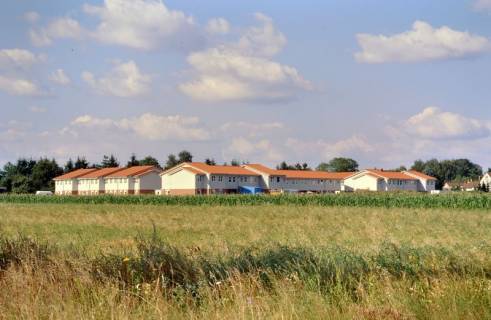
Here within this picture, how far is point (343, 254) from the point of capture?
909 centimetres

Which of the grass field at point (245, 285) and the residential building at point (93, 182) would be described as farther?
the residential building at point (93, 182)

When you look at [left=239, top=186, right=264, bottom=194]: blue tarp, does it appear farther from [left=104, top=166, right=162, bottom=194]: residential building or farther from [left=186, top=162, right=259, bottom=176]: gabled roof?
[left=104, top=166, right=162, bottom=194]: residential building

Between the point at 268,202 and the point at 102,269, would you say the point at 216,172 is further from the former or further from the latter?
the point at 102,269

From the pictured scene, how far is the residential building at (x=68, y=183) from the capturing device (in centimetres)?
12344

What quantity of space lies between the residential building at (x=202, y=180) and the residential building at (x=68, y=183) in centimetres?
2678

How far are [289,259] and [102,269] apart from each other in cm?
276

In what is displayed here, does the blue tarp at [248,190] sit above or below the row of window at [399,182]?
below

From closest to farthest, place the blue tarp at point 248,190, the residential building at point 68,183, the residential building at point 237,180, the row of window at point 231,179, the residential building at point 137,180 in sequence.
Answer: the residential building at point 237,180 < the row of window at point 231,179 < the blue tarp at point 248,190 < the residential building at point 137,180 < the residential building at point 68,183

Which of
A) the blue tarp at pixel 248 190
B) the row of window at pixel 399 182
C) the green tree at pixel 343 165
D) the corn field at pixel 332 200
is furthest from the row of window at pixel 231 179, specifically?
the green tree at pixel 343 165

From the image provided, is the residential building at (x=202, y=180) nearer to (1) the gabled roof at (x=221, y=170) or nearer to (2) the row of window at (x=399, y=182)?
(1) the gabled roof at (x=221, y=170)

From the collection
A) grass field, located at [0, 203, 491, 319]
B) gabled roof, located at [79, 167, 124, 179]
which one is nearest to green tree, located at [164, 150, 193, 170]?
gabled roof, located at [79, 167, 124, 179]

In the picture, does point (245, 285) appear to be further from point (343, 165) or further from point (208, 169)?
point (343, 165)

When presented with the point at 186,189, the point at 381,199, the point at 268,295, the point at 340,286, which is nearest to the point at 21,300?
the point at 268,295

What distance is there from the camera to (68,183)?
125 meters
